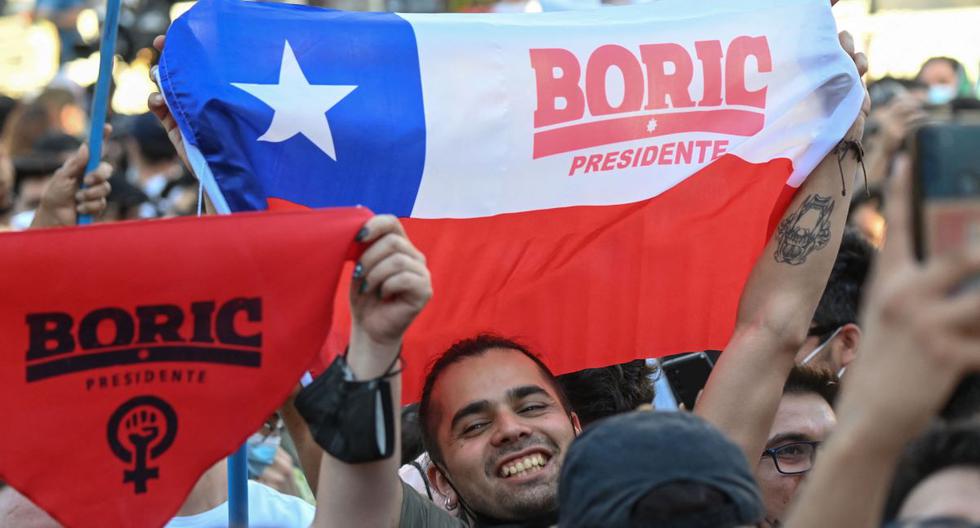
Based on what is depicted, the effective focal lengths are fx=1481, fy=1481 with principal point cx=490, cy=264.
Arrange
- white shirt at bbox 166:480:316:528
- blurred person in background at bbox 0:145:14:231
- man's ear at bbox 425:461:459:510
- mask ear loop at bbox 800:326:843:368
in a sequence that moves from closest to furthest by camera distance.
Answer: white shirt at bbox 166:480:316:528
man's ear at bbox 425:461:459:510
mask ear loop at bbox 800:326:843:368
blurred person in background at bbox 0:145:14:231

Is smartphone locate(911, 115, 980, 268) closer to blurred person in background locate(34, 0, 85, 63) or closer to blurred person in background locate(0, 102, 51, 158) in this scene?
blurred person in background locate(0, 102, 51, 158)

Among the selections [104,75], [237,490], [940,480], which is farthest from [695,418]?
[104,75]

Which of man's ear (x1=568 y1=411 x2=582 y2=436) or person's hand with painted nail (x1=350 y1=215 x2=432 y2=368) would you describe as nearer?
person's hand with painted nail (x1=350 y1=215 x2=432 y2=368)

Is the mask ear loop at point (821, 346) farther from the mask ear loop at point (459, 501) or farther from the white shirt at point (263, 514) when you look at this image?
the white shirt at point (263, 514)

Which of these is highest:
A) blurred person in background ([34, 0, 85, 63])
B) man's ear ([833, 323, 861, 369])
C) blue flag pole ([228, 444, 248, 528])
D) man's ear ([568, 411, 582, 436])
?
blue flag pole ([228, 444, 248, 528])

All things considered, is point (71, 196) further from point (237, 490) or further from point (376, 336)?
point (376, 336)

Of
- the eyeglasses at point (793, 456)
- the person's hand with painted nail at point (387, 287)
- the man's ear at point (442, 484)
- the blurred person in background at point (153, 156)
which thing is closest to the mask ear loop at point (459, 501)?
the man's ear at point (442, 484)

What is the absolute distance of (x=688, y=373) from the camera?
4742mm

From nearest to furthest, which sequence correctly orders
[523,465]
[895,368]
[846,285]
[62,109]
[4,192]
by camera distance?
[895,368] → [523,465] → [846,285] → [4,192] → [62,109]

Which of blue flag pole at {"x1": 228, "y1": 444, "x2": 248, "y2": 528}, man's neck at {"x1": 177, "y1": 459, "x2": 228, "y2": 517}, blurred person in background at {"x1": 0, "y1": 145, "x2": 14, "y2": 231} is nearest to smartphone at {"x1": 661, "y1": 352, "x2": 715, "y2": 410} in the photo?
man's neck at {"x1": 177, "y1": 459, "x2": 228, "y2": 517}

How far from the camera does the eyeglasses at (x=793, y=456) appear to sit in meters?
4.00

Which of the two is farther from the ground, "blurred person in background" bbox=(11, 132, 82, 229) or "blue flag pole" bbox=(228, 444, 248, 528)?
"blue flag pole" bbox=(228, 444, 248, 528)

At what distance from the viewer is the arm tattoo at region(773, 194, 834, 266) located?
3.83 metres

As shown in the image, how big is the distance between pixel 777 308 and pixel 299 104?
1366 mm
